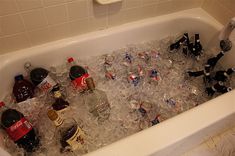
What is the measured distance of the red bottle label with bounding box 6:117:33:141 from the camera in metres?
0.94

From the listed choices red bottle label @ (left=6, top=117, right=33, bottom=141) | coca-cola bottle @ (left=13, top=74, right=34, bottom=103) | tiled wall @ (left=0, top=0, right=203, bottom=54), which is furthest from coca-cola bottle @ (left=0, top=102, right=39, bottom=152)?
tiled wall @ (left=0, top=0, right=203, bottom=54)

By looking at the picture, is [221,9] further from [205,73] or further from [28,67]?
[28,67]

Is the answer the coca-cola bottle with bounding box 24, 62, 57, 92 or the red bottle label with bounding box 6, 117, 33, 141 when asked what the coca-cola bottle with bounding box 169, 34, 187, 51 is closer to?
the coca-cola bottle with bounding box 24, 62, 57, 92

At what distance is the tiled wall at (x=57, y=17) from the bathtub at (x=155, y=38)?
0.14ft

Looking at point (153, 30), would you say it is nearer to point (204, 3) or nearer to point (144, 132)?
point (204, 3)

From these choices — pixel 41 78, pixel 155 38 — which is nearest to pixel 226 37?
pixel 155 38

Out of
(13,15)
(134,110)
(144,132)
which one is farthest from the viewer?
(134,110)

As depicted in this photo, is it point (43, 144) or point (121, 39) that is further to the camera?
point (121, 39)

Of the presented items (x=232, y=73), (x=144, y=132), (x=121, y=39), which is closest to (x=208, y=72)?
(x=232, y=73)

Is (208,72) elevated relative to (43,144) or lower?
elevated

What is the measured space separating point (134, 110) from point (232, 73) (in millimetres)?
619

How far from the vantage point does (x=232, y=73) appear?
125cm

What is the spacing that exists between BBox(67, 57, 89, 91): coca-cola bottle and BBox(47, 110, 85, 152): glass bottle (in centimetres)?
22

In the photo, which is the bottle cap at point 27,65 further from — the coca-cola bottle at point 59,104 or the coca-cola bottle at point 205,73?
the coca-cola bottle at point 205,73
